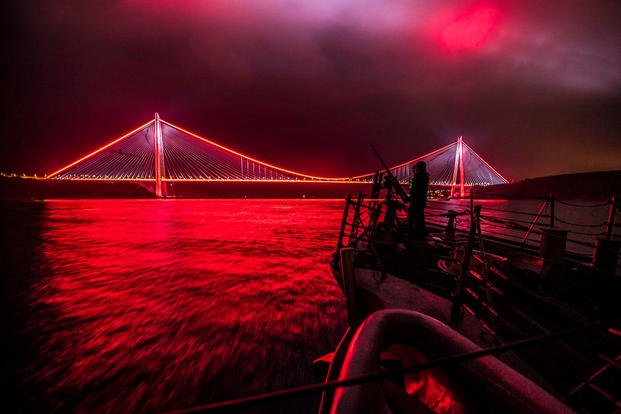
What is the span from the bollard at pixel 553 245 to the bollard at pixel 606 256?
1.27 feet

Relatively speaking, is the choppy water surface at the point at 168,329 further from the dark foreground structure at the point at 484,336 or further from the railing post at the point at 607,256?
the railing post at the point at 607,256

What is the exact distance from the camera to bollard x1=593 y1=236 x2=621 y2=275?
12.8 ft

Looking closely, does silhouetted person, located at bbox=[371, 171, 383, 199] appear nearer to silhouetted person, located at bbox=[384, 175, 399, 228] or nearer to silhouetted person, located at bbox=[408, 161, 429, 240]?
silhouetted person, located at bbox=[384, 175, 399, 228]

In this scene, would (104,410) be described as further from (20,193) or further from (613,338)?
(20,193)

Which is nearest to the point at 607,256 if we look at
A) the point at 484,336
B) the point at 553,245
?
the point at 553,245

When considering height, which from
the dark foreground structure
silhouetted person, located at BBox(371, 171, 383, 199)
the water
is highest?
silhouetted person, located at BBox(371, 171, 383, 199)

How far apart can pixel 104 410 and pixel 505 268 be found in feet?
19.0

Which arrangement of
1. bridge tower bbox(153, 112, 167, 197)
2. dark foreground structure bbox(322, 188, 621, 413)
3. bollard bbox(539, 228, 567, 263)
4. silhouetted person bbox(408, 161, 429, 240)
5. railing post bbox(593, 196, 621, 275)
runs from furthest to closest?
bridge tower bbox(153, 112, 167, 197)
silhouetted person bbox(408, 161, 429, 240)
bollard bbox(539, 228, 567, 263)
railing post bbox(593, 196, 621, 275)
dark foreground structure bbox(322, 188, 621, 413)

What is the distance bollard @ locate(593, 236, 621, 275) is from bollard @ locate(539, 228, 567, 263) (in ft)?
1.27

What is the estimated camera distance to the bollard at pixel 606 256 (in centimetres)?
391

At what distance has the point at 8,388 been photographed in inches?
115

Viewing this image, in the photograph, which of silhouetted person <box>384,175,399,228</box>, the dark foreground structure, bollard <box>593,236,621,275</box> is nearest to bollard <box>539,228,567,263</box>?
the dark foreground structure

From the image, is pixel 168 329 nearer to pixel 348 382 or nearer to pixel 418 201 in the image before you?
pixel 348 382

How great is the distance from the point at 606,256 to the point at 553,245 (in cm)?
60
